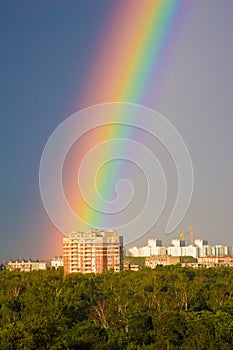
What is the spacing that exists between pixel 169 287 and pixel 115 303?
6.46 meters

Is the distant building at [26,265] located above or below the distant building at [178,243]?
below

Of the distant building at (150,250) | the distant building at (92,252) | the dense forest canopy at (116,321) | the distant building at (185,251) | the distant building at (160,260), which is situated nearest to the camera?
the dense forest canopy at (116,321)

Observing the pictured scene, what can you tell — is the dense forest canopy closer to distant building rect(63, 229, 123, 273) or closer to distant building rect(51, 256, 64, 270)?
distant building rect(63, 229, 123, 273)

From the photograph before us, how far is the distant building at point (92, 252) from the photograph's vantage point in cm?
3631

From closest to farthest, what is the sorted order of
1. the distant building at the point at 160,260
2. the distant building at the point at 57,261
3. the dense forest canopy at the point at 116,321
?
the dense forest canopy at the point at 116,321
the distant building at the point at 160,260
the distant building at the point at 57,261

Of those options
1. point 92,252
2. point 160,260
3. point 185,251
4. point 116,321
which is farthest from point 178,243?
point 116,321

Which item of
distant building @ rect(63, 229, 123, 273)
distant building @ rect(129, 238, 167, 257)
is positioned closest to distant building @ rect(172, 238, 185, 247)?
distant building @ rect(129, 238, 167, 257)

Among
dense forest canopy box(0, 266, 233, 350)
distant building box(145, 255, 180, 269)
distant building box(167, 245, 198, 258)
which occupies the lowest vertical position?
dense forest canopy box(0, 266, 233, 350)

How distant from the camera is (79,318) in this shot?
13.5 m

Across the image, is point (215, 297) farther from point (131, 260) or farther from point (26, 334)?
point (131, 260)

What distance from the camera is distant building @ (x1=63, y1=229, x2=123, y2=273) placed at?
3631cm

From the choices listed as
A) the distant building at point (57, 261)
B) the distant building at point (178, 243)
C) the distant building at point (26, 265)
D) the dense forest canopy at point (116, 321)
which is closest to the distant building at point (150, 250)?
the distant building at point (178, 243)

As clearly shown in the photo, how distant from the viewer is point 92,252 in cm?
3684

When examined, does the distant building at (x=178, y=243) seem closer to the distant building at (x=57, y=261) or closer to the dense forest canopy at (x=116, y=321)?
the distant building at (x=57, y=261)
